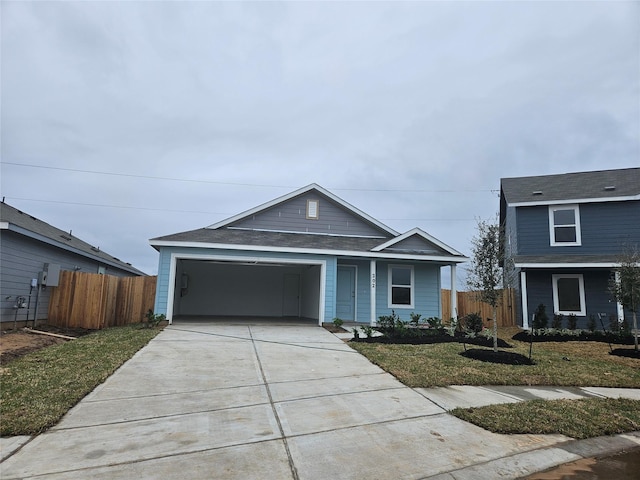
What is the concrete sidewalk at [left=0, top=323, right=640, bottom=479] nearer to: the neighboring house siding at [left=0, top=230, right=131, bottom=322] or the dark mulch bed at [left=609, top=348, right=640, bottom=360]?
the dark mulch bed at [left=609, top=348, right=640, bottom=360]

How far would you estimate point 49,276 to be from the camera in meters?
12.2

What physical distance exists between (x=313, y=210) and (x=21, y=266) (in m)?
10.4

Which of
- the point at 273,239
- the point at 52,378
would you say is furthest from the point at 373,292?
the point at 52,378

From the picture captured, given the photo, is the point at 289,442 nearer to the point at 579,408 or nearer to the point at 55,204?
the point at 579,408

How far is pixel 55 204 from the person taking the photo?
2711 centimetres

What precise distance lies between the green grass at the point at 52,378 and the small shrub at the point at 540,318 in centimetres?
1324

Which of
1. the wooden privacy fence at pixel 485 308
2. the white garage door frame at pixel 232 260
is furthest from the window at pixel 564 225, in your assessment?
the white garage door frame at pixel 232 260

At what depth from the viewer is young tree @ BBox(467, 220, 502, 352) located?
29.4 ft

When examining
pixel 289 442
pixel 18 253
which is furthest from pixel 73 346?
pixel 289 442

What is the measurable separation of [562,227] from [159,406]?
16.1 metres

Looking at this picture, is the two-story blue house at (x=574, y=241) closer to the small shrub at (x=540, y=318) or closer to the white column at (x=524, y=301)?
the white column at (x=524, y=301)

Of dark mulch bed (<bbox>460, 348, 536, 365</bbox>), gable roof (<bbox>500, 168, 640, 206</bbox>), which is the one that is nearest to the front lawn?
dark mulch bed (<bbox>460, 348, 536, 365</bbox>)

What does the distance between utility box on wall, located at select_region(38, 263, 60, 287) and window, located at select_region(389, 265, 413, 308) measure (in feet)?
38.1

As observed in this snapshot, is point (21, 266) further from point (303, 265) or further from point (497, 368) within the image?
point (497, 368)
